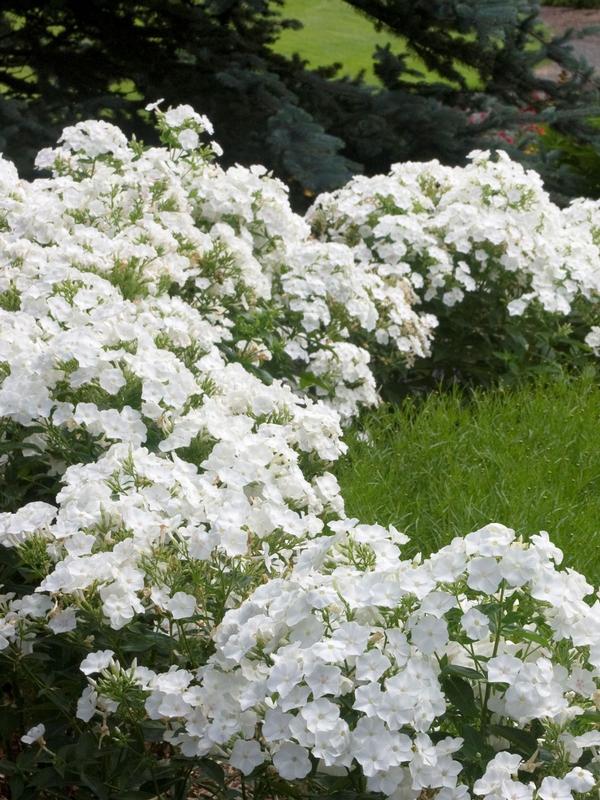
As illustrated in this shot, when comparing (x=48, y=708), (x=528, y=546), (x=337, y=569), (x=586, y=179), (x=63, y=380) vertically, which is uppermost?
(x=528, y=546)

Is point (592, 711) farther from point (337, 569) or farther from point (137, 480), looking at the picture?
point (137, 480)

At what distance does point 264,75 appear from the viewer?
20.1 ft

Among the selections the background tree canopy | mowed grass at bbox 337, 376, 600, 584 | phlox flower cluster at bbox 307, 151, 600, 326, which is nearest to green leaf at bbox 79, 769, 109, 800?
mowed grass at bbox 337, 376, 600, 584

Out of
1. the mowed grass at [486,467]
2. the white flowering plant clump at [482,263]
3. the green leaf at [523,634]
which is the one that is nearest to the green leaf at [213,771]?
the green leaf at [523,634]

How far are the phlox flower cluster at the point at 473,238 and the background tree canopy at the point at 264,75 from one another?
4.24 ft

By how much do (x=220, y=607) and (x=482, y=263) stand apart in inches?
112

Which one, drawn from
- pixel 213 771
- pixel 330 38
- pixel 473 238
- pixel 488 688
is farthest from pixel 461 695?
pixel 330 38

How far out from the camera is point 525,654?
1.92m

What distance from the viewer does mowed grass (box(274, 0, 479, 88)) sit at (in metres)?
16.3

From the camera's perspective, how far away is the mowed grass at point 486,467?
3479 mm

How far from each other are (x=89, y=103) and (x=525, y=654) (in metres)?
5.09

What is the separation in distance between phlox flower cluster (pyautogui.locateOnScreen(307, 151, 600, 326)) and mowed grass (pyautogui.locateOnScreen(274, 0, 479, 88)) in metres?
10.9

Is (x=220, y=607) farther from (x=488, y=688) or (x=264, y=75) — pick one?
(x=264, y=75)

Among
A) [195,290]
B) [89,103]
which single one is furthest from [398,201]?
[89,103]
